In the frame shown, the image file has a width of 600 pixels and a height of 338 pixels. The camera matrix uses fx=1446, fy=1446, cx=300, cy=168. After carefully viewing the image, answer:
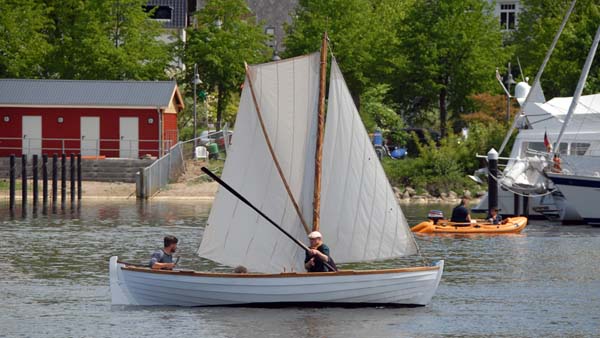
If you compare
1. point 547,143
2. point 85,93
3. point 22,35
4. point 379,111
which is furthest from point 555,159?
point 22,35

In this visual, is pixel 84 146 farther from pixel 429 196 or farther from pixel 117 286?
pixel 117 286

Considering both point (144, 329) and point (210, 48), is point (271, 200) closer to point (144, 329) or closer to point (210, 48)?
point (144, 329)

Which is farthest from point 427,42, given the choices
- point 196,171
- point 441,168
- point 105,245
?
point 105,245

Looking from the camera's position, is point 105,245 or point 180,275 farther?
point 105,245

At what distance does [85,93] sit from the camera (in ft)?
262

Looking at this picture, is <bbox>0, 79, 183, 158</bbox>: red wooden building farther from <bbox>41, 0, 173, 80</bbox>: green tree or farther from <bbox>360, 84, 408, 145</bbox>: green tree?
<bbox>360, 84, 408, 145</bbox>: green tree

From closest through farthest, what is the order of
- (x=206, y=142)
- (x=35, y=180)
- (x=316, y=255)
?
1. (x=316, y=255)
2. (x=35, y=180)
3. (x=206, y=142)

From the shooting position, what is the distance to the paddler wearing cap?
3059 centimetres

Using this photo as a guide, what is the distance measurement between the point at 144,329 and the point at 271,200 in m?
4.20

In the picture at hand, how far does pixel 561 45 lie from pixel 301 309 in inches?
2229

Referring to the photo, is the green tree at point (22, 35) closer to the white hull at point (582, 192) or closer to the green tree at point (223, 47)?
the green tree at point (223, 47)

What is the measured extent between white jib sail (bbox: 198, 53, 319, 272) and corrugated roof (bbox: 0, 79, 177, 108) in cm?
4695

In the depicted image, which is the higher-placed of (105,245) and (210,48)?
(210,48)

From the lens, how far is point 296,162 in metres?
32.1
